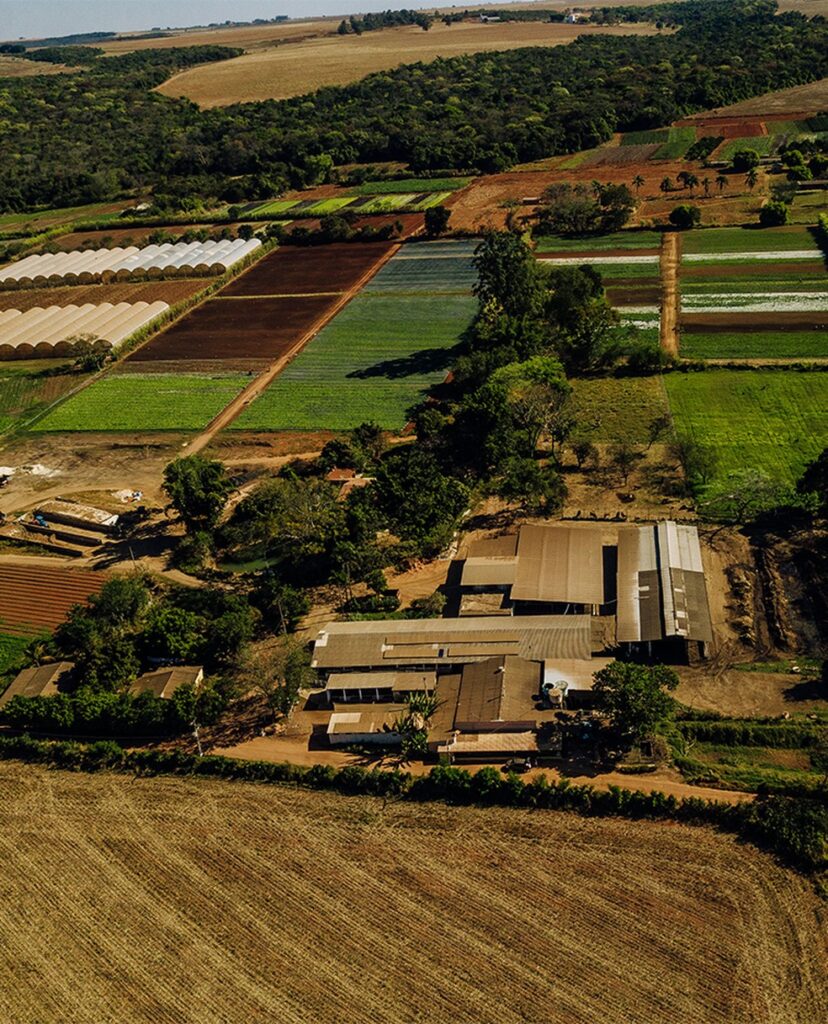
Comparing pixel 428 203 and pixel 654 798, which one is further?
pixel 428 203

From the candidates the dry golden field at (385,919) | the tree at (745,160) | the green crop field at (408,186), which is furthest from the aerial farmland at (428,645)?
the green crop field at (408,186)

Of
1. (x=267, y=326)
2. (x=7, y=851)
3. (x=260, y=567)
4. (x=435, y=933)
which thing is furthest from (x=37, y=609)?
(x=267, y=326)

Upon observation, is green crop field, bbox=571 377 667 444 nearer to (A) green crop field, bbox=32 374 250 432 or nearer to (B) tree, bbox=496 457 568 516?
(B) tree, bbox=496 457 568 516

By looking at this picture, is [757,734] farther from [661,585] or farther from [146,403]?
[146,403]

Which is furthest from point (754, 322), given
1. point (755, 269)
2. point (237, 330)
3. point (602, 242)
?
point (237, 330)

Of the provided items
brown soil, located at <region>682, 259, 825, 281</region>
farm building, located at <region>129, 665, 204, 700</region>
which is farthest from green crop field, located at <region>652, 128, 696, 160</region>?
farm building, located at <region>129, 665, 204, 700</region>

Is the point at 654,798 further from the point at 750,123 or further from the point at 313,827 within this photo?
the point at 750,123
